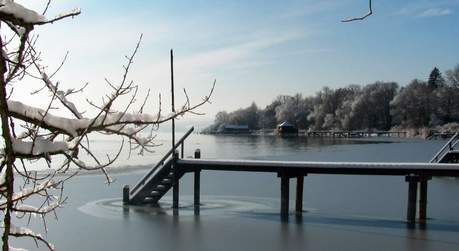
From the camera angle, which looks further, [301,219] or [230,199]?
[230,199]

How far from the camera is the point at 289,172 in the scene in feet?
56.3

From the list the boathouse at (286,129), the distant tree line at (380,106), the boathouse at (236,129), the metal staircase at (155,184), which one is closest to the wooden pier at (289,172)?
the metal staircase at (155,184)

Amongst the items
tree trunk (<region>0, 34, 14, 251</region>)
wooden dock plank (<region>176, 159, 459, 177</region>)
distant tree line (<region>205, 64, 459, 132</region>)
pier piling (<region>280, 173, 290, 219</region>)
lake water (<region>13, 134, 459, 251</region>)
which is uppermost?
distant tree line (<region>205, 64, 459, 132</region>)

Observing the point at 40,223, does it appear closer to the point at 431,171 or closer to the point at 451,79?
the point at 431,171

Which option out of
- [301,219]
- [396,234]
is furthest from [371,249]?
[301,219]

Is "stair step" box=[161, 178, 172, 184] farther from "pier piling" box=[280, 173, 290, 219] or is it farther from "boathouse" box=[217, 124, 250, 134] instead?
"boathouse" box=[217, 124, 250, 134]

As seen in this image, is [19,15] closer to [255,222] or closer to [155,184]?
[255,222]

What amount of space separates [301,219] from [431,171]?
12.7 ft

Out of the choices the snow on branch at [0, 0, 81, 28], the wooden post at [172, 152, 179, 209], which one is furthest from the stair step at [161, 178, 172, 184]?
the snow on branch at [0, 0, 81, 28]

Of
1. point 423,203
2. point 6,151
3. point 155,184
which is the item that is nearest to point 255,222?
point 423,203

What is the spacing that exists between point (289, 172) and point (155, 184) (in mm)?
4871

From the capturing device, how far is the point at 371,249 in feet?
37.8

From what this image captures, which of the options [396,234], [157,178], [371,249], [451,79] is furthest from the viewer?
[451,79]

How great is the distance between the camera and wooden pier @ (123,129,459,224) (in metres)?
15.5
